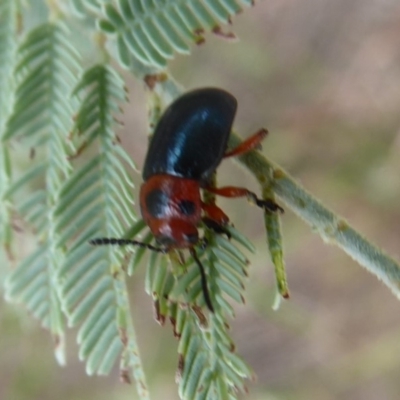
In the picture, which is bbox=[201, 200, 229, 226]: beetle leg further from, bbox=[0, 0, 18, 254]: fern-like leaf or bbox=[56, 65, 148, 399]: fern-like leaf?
bbox=[0, 0, 18, 254]: fern-like leaf

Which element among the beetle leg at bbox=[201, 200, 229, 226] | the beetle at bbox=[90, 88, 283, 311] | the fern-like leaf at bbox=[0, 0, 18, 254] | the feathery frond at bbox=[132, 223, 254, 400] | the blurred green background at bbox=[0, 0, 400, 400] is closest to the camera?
the feathery frond at bbox=[132, 223, 254, 400]

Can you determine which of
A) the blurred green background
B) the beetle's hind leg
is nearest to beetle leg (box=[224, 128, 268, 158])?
the beetle's hind leg

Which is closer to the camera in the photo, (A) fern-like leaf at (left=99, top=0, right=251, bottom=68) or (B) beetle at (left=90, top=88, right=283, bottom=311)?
(A) fern-like leaf at (left=99, top=0, right=251, bottom=68)

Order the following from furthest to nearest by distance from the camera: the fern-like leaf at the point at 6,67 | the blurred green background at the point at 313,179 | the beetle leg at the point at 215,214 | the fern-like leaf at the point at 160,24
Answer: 1. the blurred green background at the point at 313,179
2. the fern-like leaf at the point at 6,67
3. the beetle leg at the point at 215,214
4. the fern-like leaf at the point at 160,24

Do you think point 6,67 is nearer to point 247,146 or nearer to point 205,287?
point 247,146

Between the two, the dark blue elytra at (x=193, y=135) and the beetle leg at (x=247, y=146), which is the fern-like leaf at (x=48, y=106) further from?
the beetle leg at (x=247, y=146)

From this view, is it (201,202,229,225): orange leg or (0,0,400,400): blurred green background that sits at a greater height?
(201,202,229,225): orange leg

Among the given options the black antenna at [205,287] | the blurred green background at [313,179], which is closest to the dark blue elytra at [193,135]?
the black antenna at [205,287]

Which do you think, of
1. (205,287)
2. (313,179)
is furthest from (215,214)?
(313,179)
